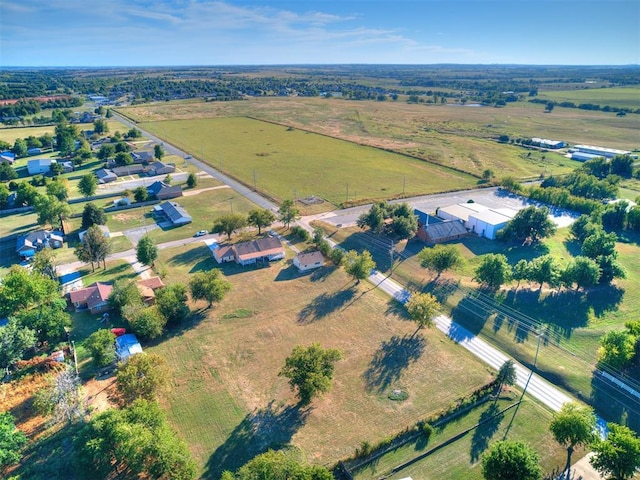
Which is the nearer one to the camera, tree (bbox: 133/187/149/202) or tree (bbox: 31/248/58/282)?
tree (bbox: 31/248/58/282)

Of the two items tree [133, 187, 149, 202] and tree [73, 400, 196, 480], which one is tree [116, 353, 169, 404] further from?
tree [133, 187, 149, 202]

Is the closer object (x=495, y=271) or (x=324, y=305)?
(x=324, y=305)

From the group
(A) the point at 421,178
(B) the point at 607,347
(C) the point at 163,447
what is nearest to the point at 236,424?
(C) the point at 163,447

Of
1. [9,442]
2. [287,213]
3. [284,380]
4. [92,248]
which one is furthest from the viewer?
[287,213]

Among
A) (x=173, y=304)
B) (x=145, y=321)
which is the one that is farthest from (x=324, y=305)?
(x=145, y=321)

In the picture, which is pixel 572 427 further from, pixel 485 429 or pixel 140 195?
pixel 140 195

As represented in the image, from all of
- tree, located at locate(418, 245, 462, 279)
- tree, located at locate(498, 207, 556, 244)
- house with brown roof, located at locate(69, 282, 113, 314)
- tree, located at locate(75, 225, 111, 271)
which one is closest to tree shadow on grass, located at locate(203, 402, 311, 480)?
house with brown roof, located at locate(69, 282, 113, 314)

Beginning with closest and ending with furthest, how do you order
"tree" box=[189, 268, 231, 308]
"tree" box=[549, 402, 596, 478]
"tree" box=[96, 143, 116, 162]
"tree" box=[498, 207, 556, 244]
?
1. "tree" box=[549, 402, 596, 478]
2. "tree" box=[189, 268, 231, 308]
3. "tree" box=[498, 207, 556, 244]
4. "tree" box=[96, 143, 116, 162]
